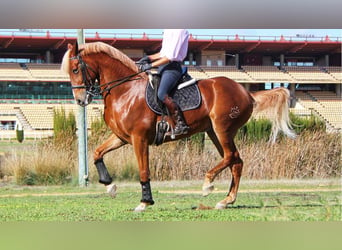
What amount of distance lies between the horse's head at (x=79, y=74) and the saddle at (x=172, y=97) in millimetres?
686

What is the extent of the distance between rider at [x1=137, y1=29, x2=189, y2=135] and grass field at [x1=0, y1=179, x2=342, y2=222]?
1080 mm

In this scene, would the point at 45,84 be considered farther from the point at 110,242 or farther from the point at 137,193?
the point at 110,242

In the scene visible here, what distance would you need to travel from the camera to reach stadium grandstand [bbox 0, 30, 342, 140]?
9648mm

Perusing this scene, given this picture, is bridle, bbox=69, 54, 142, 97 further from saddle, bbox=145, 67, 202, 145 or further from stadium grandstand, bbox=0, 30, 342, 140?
stadium grandstand, bbox=0, 30, 342, 140

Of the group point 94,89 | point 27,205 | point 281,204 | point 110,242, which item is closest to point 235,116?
point 281,204

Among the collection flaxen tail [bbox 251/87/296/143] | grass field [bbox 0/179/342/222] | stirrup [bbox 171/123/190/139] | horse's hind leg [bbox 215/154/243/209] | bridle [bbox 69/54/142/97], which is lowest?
grass field [bbox 0/179/342/222]

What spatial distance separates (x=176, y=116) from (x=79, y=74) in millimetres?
1247

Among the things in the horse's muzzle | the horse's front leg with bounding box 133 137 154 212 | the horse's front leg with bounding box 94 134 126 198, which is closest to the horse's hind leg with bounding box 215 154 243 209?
the horse's front leg with bounding box 133 137 154 212

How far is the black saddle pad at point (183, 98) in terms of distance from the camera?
24.3 ft

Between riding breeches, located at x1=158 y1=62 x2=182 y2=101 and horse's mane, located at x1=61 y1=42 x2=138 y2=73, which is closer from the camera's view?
riding breeches, located at x1=158 y1=62 x2=182 y2=101

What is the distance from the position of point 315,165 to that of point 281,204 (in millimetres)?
3518

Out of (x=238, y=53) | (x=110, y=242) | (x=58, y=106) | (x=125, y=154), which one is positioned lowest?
(x=110, y=242)

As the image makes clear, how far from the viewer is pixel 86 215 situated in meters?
7.29

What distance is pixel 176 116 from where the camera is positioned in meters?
7.39
